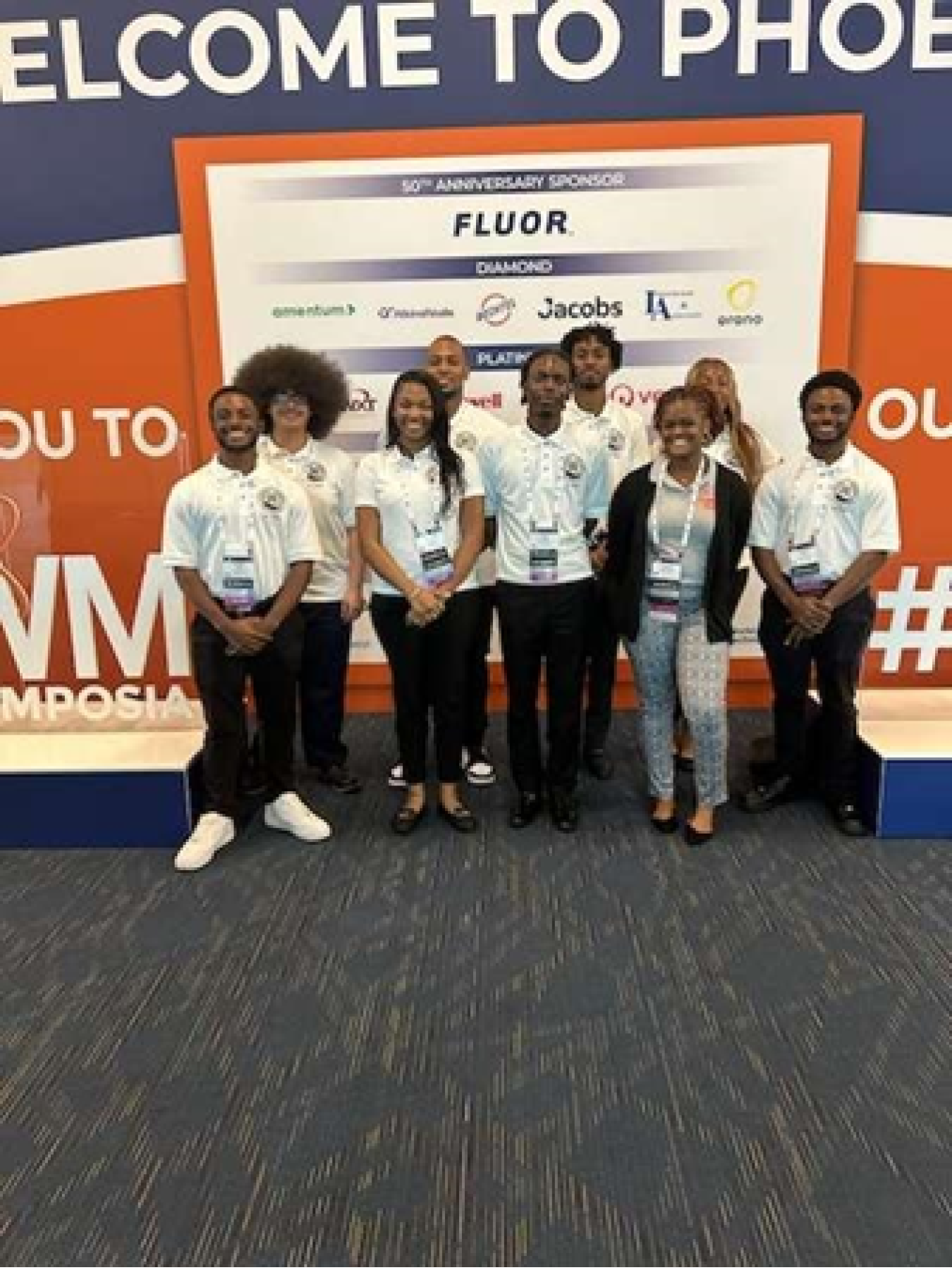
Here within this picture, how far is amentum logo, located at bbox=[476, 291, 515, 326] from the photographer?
4621mm

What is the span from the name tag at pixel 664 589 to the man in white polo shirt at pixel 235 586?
1090mm

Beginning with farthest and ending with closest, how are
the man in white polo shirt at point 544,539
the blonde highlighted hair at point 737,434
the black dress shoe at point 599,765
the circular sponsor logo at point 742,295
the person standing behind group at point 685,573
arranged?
the circular sponsor logo at point 742,295 < the black dress shoe at point 599,765 < the blonde highlighted hair at point 737,434 < the man in white polo shirt at point 544,539 < the person standing behind group at point 685,573

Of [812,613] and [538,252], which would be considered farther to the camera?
[538,252]

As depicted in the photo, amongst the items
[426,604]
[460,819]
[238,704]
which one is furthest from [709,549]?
[238,704]

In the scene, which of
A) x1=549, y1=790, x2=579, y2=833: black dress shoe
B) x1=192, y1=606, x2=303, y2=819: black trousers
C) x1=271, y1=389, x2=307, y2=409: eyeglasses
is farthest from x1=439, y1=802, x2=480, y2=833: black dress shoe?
x1=271, y1=389, x2=307, y2=409: eyeglasses

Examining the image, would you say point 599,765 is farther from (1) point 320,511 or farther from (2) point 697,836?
(1) point 320,511

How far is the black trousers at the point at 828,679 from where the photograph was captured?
3.65 metres

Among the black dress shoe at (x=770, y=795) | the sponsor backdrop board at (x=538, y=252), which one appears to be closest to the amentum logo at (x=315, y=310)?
the sponsor backdrop board at (x=538, y=252)

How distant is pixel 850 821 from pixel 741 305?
221 cm

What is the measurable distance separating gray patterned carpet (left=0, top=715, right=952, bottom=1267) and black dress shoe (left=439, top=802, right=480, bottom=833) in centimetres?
9

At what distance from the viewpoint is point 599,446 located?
3648mm

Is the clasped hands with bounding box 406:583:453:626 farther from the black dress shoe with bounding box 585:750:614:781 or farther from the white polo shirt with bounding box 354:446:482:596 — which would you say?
the black dress shoe with bounding box 585:750:614:781

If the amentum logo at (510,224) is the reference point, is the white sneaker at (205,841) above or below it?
below

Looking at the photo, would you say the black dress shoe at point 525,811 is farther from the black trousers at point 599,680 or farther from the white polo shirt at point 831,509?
the white polo shirt at point 831,509
